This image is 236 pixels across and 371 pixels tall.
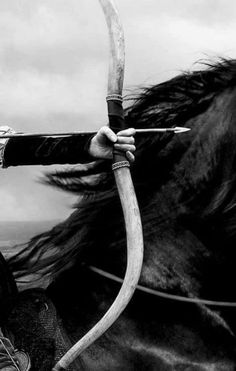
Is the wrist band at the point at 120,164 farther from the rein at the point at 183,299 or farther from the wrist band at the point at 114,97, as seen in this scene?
the rein at the point at 183,299

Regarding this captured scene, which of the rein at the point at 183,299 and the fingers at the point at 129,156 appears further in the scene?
the rein at the point at 183,299

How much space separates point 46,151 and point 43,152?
0.05 ft

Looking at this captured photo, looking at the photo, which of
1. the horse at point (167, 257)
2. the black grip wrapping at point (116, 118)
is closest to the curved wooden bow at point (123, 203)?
the black grip wrapping at point (116, 118)

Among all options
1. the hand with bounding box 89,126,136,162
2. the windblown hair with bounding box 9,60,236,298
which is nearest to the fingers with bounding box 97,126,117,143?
the hand with bounding box 89,126,136,162

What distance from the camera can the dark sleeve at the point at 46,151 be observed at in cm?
331

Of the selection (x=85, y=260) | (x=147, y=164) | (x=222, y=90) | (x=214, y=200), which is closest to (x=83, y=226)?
(x=85, y=260)

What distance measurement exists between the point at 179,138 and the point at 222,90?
12.3 inches

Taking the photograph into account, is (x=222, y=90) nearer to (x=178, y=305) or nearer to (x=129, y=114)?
(x=129, y=114)

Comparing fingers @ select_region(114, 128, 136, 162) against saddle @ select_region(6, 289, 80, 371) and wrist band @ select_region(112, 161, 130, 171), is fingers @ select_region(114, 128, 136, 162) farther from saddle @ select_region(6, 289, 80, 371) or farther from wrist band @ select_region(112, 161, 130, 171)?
saddle @ select_region(6, 289, 80, 371)

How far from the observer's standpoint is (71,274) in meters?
3.59

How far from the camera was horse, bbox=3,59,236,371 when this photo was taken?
3.37 metres

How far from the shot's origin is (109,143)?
127 inches

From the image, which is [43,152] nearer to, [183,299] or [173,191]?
[173,191]

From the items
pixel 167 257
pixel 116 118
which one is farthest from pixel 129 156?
pixel 167 257
